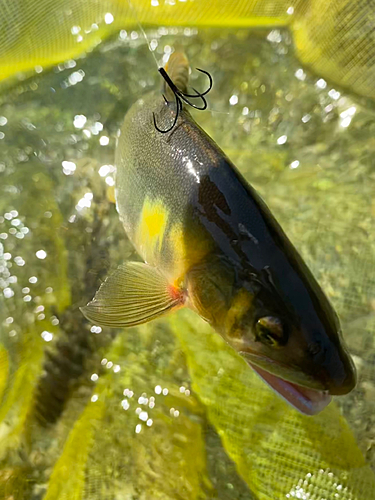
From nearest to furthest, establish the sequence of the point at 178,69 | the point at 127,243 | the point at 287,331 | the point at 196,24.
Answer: the point at 287,331 < the point at 178,69 < the point at 127,243 < the point at 196,24

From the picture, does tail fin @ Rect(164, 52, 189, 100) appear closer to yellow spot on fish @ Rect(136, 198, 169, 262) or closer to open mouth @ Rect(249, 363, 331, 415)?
yellow spot on fish @ Rect(136, 198, 169, 262)

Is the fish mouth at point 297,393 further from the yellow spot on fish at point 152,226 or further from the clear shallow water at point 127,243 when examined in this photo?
the clear shallow water at point 127,243

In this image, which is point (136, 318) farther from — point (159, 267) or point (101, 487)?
point (101, 487)

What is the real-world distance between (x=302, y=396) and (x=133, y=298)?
2.21 ft

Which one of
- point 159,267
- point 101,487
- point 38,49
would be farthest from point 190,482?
point 38,49

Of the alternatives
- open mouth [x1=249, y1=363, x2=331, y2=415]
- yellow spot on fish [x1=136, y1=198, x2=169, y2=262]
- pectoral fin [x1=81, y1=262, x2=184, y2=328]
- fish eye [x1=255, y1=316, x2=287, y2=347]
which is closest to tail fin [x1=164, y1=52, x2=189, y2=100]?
yellow spot on fish [x1=136, y1=198, x2=169, y2=262]

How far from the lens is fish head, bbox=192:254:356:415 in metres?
1.26

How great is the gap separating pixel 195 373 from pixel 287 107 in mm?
1673

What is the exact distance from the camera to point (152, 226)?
1.74 meters

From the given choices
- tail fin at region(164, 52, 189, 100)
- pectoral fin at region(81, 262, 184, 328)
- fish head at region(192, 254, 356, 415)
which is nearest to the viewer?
fish head at region(192, 254, 356, 415)

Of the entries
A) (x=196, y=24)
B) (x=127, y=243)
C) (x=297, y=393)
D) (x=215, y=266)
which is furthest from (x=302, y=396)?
(x=196, y=24)

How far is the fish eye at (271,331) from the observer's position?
1.29 m

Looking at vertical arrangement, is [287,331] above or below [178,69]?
below

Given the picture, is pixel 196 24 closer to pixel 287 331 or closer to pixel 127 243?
pixel 127 243
